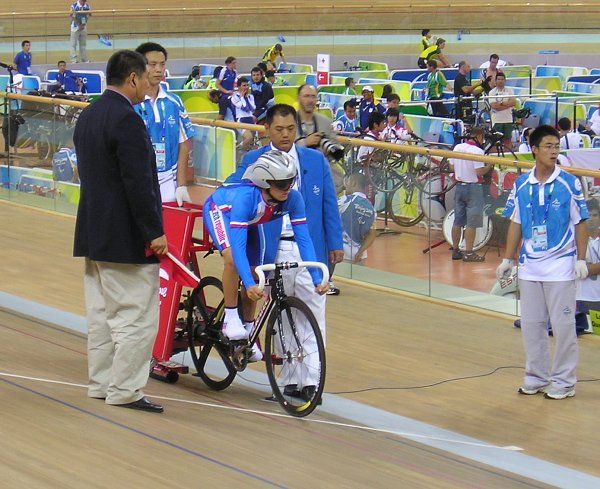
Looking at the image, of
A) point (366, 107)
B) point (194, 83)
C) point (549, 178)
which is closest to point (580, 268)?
point (549, 178)

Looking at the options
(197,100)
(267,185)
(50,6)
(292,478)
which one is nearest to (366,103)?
(197,100)

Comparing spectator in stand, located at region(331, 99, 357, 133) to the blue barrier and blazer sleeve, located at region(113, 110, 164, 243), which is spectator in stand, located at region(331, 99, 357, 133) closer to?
the blue barrier

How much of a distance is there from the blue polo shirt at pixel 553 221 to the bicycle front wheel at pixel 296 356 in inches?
63.3

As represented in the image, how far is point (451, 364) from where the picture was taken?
7484mm

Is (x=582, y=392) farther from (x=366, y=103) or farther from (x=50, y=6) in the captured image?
(x=50, y=6)

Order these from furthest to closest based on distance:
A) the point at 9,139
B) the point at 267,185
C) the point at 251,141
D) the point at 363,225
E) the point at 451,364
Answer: the point at 9,139 → the point at 251,141 → the point at 363,225 → the point at 451,364 → the point at 267,185

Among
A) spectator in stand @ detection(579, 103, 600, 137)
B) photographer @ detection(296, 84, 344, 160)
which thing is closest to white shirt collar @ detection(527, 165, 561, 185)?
photographer @ detection(296, 84, 344, 160)

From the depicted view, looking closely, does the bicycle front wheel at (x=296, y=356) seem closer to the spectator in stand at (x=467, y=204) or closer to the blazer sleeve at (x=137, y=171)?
the blazer sleeve at (x=137, y=171)

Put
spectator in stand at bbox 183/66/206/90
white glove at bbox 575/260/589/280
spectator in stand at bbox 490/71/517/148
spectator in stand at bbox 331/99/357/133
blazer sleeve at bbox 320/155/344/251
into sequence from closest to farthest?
white glove at bbox 575/260/589/280 < blazer sleeve at bbox 320/155/344/251 < spectator in stand at bbox 331/99/357/133 < spectator in stand at bbox 490/71/517/148 < spectator in stand at bbox 183/66/206/90

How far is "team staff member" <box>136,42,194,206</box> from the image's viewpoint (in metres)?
7.72

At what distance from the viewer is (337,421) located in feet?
19.8

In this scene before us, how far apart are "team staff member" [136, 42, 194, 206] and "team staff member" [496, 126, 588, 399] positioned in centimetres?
219

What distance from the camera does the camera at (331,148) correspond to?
7.36 m

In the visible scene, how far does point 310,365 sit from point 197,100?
1725 centimetres
